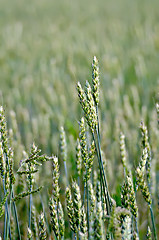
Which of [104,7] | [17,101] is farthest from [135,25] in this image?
[17,101]

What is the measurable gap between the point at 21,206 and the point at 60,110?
4.70 ft

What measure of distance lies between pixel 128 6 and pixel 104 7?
592 millimetres

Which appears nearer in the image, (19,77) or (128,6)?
(19,77)

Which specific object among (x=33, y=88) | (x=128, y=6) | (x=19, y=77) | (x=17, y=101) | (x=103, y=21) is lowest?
(x=17, y=101)

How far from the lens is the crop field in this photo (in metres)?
0.98

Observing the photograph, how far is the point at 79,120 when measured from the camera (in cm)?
194

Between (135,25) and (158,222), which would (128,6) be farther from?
(158,222)

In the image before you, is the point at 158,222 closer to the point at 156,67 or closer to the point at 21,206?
the point at 21,206

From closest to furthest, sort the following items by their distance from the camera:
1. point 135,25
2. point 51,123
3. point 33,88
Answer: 1. point 51,123
2. point 33,88
3. point 135,25

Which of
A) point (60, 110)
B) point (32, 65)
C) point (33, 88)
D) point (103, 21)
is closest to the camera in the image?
point (60, 110)

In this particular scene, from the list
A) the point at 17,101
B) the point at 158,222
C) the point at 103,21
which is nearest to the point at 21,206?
the point at 158,222

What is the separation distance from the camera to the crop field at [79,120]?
3.22 feet

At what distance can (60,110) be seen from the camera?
10.6ft

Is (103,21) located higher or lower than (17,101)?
higher
